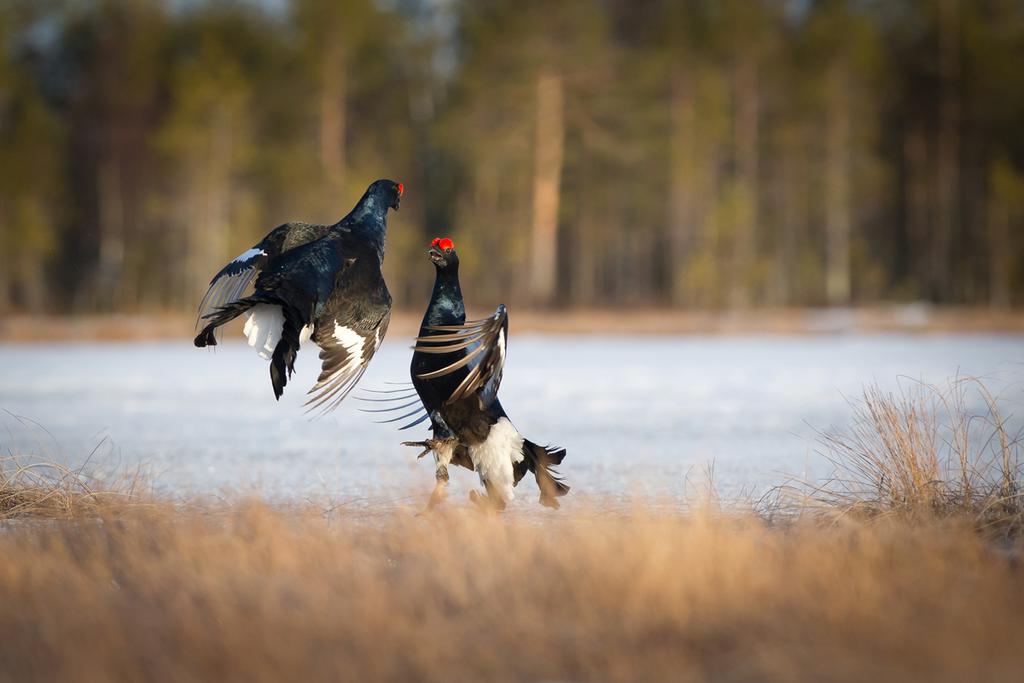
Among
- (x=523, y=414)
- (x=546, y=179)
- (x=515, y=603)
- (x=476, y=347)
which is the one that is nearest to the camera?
(x=515, y=603)

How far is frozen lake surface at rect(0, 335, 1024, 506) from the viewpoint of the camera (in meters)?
6.11

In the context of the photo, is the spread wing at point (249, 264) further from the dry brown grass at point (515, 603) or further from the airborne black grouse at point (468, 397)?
the dry brown grass at point (515, 603)

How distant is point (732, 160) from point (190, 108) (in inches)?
765

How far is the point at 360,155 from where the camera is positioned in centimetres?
3081

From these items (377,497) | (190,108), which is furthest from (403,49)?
(377,497)

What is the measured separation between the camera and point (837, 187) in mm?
32531

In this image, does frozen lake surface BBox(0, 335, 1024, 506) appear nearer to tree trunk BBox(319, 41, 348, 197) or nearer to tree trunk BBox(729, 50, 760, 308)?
tree trunk BBox(319, 41, 348, 197)

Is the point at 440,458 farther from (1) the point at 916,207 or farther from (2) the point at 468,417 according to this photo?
(1) the point at 916,207

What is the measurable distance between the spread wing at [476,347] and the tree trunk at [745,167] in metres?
25.7

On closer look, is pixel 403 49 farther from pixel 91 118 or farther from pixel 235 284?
pixel 235 284

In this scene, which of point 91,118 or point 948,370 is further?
point 91,118

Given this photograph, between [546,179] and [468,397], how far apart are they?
25297 millimetres

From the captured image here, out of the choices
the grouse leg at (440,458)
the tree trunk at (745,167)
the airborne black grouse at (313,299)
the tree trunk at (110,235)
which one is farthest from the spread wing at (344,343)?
the tree trunk at (110,235)

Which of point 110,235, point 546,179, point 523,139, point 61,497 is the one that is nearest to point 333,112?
point 523,139
